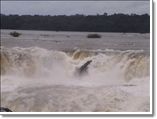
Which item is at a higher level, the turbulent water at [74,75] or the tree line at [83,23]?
the tree line at [83,23]

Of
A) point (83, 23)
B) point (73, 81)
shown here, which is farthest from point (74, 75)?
point (83, 23)

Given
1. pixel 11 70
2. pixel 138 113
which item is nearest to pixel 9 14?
pixel 11 70

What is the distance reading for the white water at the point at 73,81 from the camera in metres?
1.66

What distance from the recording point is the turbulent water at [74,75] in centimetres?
166

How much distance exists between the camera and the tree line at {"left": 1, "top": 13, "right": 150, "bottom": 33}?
1.66m

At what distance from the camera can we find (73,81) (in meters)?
1.67

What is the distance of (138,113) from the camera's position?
168 centimetres

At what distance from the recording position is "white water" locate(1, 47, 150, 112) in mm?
1663

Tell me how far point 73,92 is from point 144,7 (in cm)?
48

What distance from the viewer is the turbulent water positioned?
65.3 inches

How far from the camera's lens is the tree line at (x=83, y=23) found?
1656mm

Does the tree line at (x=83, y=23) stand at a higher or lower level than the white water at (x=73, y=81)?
higher

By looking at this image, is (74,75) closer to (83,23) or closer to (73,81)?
(73,81)

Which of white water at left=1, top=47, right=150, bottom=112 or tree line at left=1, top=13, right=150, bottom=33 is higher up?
tree line at left=1, top=13, right=150, bottom=33
